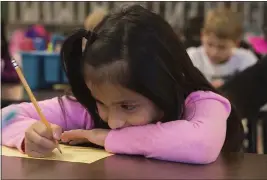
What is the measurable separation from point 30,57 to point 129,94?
4.67ft

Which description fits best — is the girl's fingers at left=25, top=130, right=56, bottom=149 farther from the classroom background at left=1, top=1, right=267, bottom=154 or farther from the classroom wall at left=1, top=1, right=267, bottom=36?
the classroom wall at left=1, top=1, right=267, bottom=36

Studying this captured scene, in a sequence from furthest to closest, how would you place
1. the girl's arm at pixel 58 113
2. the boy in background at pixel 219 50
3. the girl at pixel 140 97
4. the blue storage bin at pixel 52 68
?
the boy in background at pixel 219 50, the blue storage bin at pixel 52 68, the girl's arm at pixel 58 113, the girl at pixel 140 97

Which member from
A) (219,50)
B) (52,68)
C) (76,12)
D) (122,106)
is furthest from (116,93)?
(76,12)

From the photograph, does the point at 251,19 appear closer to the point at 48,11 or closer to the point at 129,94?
the point at 48,11

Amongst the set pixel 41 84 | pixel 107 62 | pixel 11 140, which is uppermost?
pixel 107 62

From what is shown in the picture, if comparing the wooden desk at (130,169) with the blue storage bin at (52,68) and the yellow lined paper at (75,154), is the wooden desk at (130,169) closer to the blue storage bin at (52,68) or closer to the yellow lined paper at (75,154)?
the yellow lined paper at (75,154)

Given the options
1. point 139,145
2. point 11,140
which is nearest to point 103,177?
point 139,145

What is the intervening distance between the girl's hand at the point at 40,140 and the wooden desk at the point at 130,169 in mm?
29

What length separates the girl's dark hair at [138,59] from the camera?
686 mm

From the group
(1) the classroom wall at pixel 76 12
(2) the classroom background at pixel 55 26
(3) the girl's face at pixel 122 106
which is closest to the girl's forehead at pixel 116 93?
(3) the girl's face at pixel 122 106

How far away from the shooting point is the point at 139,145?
698 mm

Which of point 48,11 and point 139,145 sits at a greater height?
point 139,145

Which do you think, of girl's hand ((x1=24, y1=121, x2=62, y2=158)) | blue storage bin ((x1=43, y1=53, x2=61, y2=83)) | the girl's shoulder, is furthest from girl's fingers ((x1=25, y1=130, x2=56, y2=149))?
blue storage bin ((x1=43, y1=53, x2=61, y2=83))

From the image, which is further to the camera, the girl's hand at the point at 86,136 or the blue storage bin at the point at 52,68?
the blue storage bin at the point at 52,68
